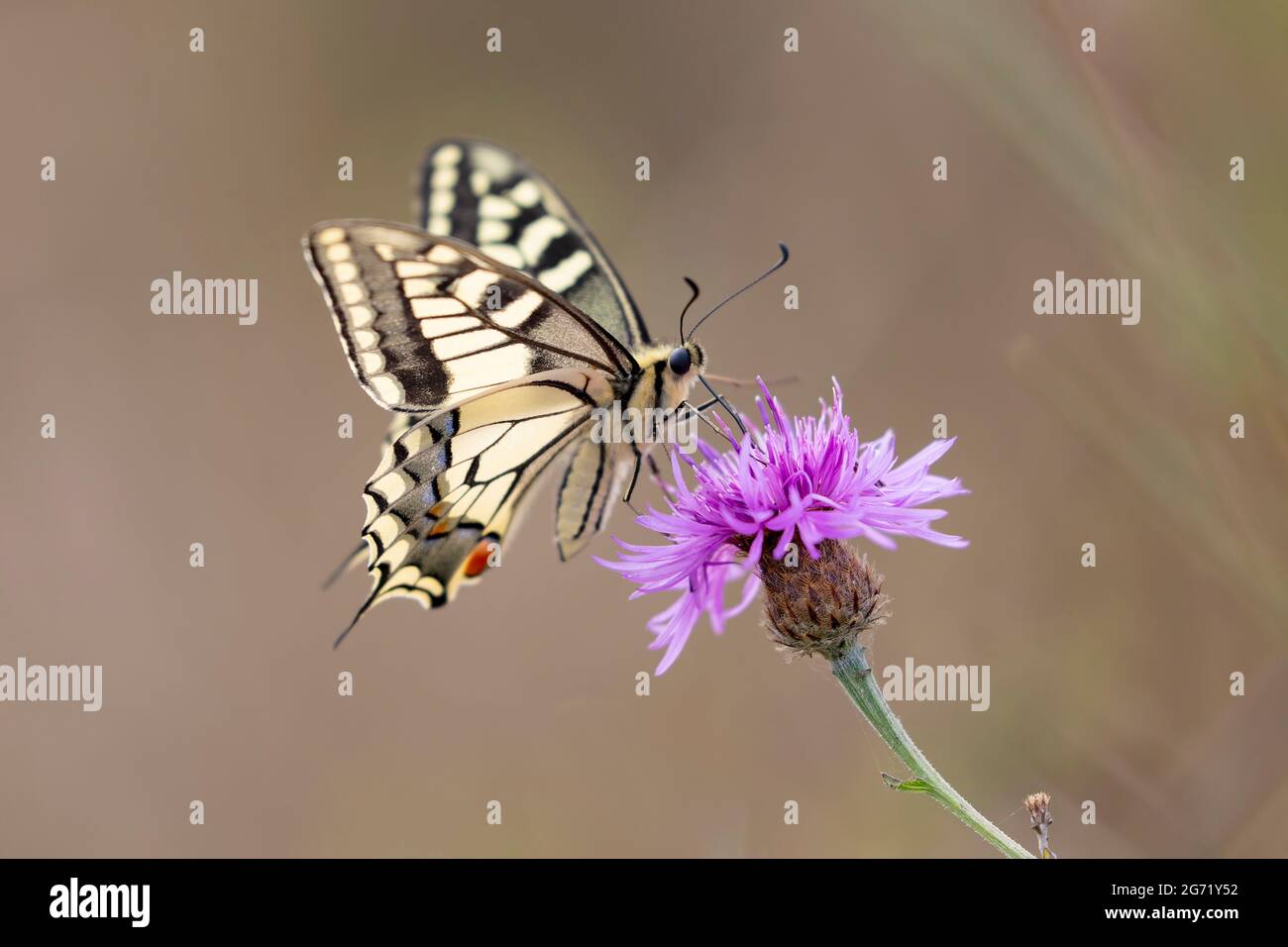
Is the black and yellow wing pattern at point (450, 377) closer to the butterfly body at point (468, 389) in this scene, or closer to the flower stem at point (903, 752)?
the butterfly body at point (468, 389)

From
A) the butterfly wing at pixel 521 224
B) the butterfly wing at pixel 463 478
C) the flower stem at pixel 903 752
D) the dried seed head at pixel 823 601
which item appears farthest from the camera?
the butterfly wing at pixel 521 224

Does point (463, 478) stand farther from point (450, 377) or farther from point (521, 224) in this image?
point (521, 224)

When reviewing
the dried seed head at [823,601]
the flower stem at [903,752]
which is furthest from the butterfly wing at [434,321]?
the flower stem at [903,752]

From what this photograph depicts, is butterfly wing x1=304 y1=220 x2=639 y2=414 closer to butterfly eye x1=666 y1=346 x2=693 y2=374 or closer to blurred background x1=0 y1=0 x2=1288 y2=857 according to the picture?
butterfly eye x1=666 y1=346 x2=693 y2=374

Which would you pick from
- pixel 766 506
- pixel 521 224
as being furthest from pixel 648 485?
pixel 766 506

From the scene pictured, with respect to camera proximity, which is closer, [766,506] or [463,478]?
[766,506]

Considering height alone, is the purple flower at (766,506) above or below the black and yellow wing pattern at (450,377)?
below

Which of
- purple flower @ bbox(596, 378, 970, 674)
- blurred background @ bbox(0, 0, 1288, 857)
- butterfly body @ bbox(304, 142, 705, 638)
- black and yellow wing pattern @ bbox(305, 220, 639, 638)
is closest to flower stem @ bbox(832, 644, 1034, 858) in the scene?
purple flower @ bbox(596, 378, 970, 674)
